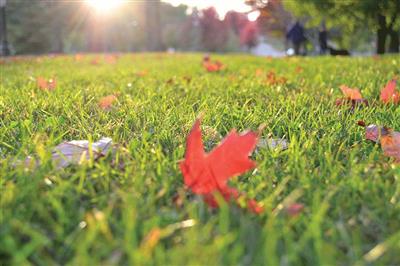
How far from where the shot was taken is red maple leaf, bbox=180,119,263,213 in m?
0.98

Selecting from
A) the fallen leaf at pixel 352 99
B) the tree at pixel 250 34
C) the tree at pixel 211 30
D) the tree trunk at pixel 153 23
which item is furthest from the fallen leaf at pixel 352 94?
the tree at pixel 250 34

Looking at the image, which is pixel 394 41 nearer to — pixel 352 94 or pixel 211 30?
pixel 352 94

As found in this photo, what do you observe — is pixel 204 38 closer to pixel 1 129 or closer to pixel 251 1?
pixel 251 1

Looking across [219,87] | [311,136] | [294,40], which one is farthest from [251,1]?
[311,136]

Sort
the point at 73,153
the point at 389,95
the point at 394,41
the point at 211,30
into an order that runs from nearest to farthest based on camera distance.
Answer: the point at 73,153 < the point at 389,95 < the point at 394,41 < the point at 211,30

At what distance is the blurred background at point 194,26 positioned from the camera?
6693mm

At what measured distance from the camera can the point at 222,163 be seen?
3.27ft

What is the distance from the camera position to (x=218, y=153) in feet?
3.25

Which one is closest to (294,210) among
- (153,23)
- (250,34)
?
(153,23)

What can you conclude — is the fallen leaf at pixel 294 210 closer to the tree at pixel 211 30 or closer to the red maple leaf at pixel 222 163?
the red maple leaf at pixel 222 163

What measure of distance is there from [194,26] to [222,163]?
218 feet

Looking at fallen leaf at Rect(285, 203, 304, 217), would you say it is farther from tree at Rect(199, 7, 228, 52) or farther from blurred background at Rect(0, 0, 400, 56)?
tree at Rect(199, 7, 228, 52)

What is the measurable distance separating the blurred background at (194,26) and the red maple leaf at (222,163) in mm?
5077

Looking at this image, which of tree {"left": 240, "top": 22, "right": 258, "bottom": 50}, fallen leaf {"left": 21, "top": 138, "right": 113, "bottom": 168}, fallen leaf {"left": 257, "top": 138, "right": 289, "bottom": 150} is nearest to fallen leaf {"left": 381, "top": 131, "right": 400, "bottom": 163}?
fallen leaf {"left": 257, "top": 138, "right": 289, "bottom": 150}
